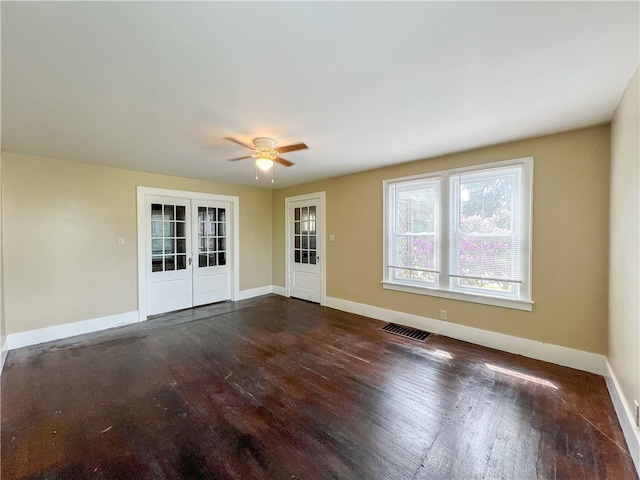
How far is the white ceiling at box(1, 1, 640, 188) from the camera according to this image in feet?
4.19

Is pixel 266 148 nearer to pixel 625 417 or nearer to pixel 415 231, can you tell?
pixel 415 231

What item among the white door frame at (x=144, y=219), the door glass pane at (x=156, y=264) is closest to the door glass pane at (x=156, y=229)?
the white door frame at (x=144, y=219)

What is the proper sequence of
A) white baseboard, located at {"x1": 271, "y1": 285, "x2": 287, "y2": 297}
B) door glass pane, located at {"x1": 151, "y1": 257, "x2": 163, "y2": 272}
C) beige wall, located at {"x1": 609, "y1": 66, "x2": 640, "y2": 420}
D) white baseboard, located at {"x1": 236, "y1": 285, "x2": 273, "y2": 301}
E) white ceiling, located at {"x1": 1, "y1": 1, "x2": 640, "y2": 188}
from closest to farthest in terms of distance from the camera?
1. white ceiling, located at {"x1": 1, "y1": 1, "x2": 640, "y2": 188}
2. beige wall, located at {"x1": 609, "y1": 66, "x2": 640, "y2": 420}
3. door glass pane, located at {"x1": 151, "y1": 257, "x2": 163, "y2": 272}
4. white baseboard, located at {"x1": 236, "y1": 285, "x2": 273, "y2": 301}
5. white baseboard, located at {"x1": 271, "y1": 285, "x2": 287, "y2": 297}

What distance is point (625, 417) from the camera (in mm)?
1859

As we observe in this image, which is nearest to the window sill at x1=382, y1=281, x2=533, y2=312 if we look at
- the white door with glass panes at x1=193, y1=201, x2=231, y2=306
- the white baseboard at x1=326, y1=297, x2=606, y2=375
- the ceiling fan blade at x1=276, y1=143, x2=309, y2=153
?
the white baseboard at x1=326, y1=297, x2=606, y2=375

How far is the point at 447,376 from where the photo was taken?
2.62 meters

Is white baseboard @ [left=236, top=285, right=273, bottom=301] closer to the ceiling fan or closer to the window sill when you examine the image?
the window sill

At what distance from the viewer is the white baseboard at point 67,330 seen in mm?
3387

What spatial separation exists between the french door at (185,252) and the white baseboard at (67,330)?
0.35m

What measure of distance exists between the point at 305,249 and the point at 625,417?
15.2 ft

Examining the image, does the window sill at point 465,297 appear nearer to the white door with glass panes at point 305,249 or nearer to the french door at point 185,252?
the white door with glass panes at point 305,249

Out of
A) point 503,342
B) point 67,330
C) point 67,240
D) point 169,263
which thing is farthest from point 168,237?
point 503,342

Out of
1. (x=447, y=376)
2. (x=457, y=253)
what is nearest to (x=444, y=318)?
(x=457, y=253)

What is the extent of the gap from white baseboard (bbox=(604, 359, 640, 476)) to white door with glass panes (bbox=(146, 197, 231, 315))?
5547 mm
